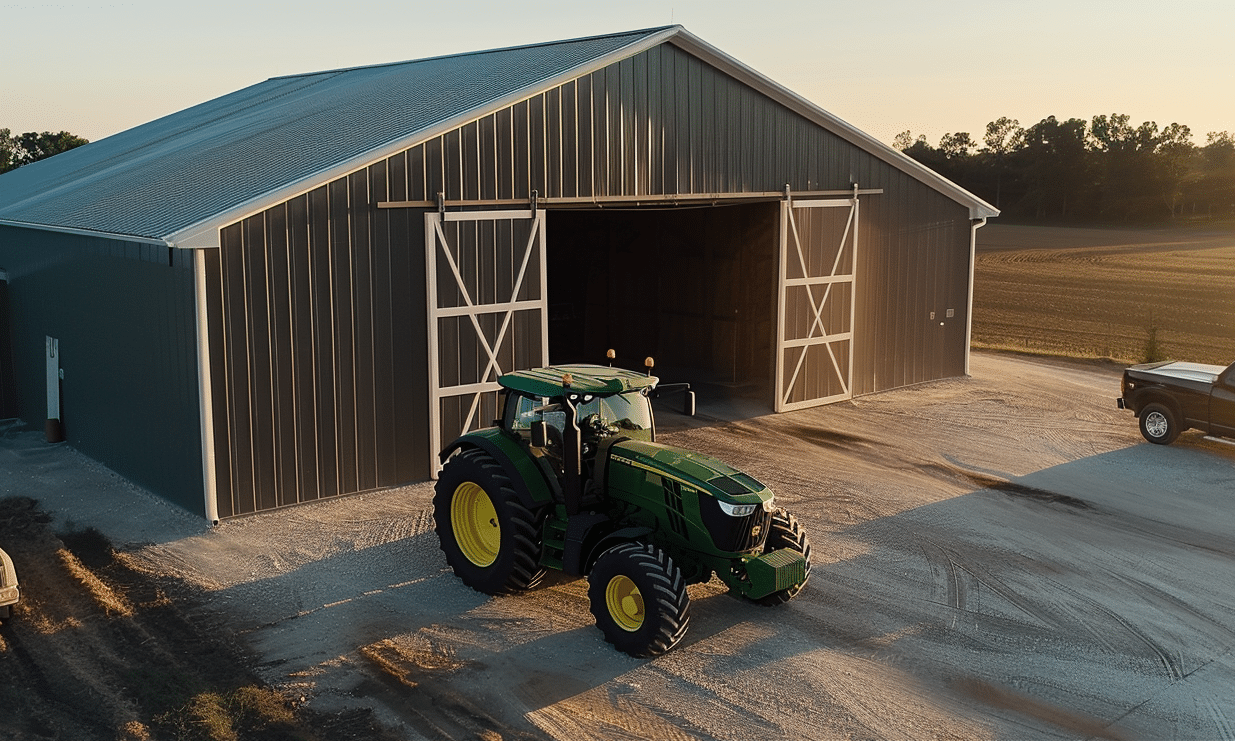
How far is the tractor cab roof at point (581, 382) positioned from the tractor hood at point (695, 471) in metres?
0.56

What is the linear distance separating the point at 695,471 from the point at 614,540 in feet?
3.29

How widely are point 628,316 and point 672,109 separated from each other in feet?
27.4

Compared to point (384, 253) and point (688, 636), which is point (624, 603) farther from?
point (384, 253)

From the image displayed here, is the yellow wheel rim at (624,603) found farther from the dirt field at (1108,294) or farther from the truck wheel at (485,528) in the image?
the dirt field at (1108,294)

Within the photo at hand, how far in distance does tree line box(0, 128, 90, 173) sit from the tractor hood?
184 ft

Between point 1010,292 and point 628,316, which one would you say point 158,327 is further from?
point 1010,292

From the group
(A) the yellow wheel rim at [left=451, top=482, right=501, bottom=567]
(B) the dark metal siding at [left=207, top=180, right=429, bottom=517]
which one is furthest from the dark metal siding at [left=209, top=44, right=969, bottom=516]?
(A) the yellow wheel rim at [left=451, top=482, right=501, bottom=567]

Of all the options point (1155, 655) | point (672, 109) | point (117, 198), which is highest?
point (672, 109)

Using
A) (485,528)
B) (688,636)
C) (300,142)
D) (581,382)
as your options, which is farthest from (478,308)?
(688,636)

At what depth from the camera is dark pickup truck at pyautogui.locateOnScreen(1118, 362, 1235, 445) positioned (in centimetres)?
1692

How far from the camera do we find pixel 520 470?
1063 cm

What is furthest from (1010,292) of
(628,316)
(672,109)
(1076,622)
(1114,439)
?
(1076,622)

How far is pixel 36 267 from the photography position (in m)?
17.9

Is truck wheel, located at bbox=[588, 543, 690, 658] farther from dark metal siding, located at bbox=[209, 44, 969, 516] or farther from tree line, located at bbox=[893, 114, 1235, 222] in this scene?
tree line, located at bbox=[893, 114, 1235, 222]
